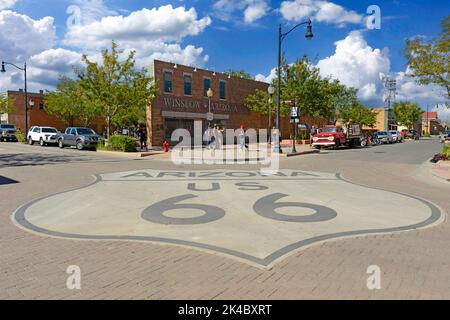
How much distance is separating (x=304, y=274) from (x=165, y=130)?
88.6ft

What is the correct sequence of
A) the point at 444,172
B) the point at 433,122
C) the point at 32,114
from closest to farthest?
the point at 444,172
the point at 32,114
the point at 433,122

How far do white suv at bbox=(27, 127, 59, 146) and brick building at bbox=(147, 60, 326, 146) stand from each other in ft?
28.2

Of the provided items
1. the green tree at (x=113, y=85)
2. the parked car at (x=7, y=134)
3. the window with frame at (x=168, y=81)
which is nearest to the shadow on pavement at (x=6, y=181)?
the green tree at (x=113, y=85)

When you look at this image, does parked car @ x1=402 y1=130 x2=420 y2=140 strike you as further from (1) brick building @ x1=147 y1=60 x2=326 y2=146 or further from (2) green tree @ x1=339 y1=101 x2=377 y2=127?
(1) brick building @ x1=147 y1=60 x2=326 y2=146

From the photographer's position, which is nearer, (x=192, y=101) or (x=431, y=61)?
(x=431, y=61)

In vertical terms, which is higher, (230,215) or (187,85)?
(187,85)

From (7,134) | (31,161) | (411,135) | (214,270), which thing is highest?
(411,135)

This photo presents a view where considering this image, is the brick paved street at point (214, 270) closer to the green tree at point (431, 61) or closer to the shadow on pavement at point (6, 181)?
the shadow on pavement at point (6, 181)

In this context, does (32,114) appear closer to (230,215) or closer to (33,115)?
(33,115)

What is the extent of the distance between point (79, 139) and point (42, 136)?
6.94m

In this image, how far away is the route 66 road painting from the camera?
5273 mm

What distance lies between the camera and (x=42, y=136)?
30.1 m

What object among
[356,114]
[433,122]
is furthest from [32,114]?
[433,122]

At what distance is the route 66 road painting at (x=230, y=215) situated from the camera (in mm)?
5273
